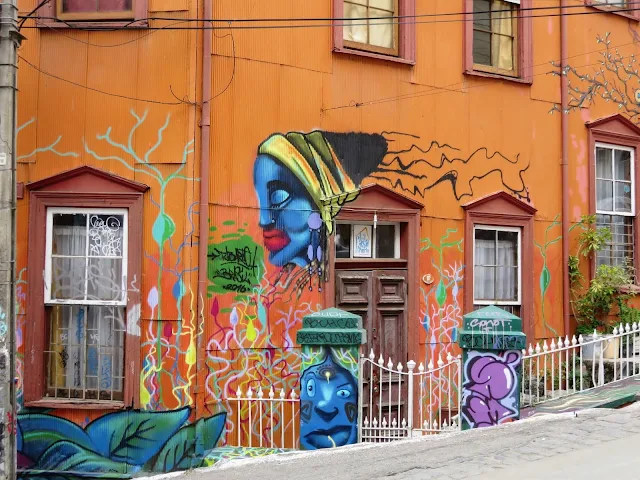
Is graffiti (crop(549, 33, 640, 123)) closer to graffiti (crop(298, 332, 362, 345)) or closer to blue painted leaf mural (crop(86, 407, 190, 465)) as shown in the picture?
graffiti (crop(298, 332, 362, 345))

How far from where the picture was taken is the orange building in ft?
34.6

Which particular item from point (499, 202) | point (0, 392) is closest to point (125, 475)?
point (0, 392)

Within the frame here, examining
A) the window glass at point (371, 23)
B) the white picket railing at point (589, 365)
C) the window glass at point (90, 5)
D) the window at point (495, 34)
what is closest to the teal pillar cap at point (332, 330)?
the white picket railing at point (589, 365)

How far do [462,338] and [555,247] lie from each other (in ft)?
13.5

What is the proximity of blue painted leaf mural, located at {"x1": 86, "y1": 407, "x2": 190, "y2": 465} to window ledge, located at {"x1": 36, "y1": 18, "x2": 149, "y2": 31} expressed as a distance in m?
4.54

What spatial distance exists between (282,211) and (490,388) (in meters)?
3.36

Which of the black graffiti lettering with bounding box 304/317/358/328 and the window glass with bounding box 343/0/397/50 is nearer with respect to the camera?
the black graffiti lettering with bounding box 304/317/358/328

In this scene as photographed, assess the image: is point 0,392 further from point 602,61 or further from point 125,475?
point 602,61

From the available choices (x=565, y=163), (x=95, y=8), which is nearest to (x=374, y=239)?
(x=565, y=163)

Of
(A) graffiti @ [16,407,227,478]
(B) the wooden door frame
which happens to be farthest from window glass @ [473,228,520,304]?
(A) graffiti @ [16,407,227,478]

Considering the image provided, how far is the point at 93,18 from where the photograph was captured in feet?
35.1

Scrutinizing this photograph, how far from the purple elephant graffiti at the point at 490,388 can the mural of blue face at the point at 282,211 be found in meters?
2.64

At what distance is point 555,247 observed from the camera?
13617 mm

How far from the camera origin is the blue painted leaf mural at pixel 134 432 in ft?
34.1
